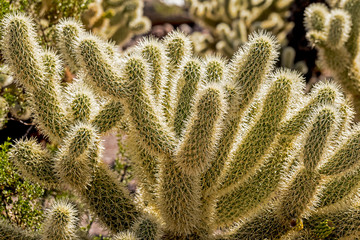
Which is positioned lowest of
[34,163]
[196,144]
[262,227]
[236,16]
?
[236,16]

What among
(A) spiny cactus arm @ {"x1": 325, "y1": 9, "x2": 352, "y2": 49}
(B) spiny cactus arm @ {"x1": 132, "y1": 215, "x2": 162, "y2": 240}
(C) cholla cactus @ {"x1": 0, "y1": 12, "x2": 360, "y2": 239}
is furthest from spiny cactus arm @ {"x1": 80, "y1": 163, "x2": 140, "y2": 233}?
(A) spiny cactus arm @ {"x1": 325, "y1": 9, "x2": 352, "y2": 49}

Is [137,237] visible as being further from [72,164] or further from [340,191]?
[340,191]

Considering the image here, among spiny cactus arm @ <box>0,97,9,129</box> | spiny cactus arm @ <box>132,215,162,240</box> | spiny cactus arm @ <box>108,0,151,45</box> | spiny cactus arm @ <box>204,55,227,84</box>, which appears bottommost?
spiny cactus arm @ <box>108,0,151,45</box>

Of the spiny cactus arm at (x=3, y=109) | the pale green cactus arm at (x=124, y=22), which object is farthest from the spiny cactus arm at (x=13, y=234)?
the pale green cactus arm at (x=124, y=22)

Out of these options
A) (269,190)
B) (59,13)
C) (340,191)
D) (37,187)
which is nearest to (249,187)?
(269,190)

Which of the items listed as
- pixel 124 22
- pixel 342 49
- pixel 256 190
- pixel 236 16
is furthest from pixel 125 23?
pixel 256 190

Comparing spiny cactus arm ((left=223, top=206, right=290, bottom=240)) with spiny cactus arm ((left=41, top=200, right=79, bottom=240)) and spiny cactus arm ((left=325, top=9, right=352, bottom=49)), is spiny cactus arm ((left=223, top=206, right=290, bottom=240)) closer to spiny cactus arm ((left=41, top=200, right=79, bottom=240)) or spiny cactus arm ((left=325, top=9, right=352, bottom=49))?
spiny cactus arm ((left=41, top=200, right=79, bottom=240))

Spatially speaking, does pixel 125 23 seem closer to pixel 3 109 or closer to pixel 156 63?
pixel 3 109
